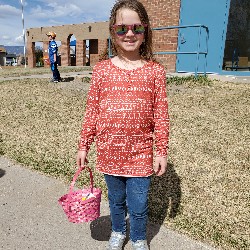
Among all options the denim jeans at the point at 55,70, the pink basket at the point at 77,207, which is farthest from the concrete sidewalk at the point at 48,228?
the denim jeans at the point at 55,70

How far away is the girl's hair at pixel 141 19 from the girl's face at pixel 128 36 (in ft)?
0.09

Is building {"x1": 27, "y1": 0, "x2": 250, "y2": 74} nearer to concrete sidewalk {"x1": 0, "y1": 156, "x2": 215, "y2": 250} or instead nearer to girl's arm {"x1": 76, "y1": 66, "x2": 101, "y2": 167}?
concrete sidewalk {"x1": 0, "y1": 156, "x2": 215, "y2": 250}

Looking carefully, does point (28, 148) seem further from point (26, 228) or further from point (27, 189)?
point (26, 228)

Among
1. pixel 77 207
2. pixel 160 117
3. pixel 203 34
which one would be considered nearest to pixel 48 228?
pixel 77 207

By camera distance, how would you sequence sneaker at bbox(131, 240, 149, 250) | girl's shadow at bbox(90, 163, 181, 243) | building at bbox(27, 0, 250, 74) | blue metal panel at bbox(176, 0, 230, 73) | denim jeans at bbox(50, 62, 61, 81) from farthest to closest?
building at bbox(27, 0, 250, 74)
blue metal panel at bbox(176, 0, 230, 73)
denim jeans at bbox(50, 62, 61, 81)
girl's shadow at bbox(90, 163, 181, 243)
sneaker at bbox(131, 240, 149, 250)

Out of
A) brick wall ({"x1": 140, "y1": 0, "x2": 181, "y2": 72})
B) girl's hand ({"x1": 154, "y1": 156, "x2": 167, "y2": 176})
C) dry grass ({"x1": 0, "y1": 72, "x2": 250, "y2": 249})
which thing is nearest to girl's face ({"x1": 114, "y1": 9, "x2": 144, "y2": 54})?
girl's hand ({"x1": 154, "y1": 156, "x2": 167, "y2": 176})

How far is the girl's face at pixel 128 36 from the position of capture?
1978mm

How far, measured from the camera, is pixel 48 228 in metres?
2.57

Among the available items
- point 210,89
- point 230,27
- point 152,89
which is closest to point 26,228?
point 152,89

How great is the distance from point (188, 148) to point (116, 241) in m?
2.40

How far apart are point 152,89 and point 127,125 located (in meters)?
0.31

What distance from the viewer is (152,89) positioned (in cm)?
204

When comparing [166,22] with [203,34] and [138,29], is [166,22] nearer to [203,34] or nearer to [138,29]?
[203,34]

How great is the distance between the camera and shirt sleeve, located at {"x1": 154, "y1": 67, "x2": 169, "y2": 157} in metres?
2.03
